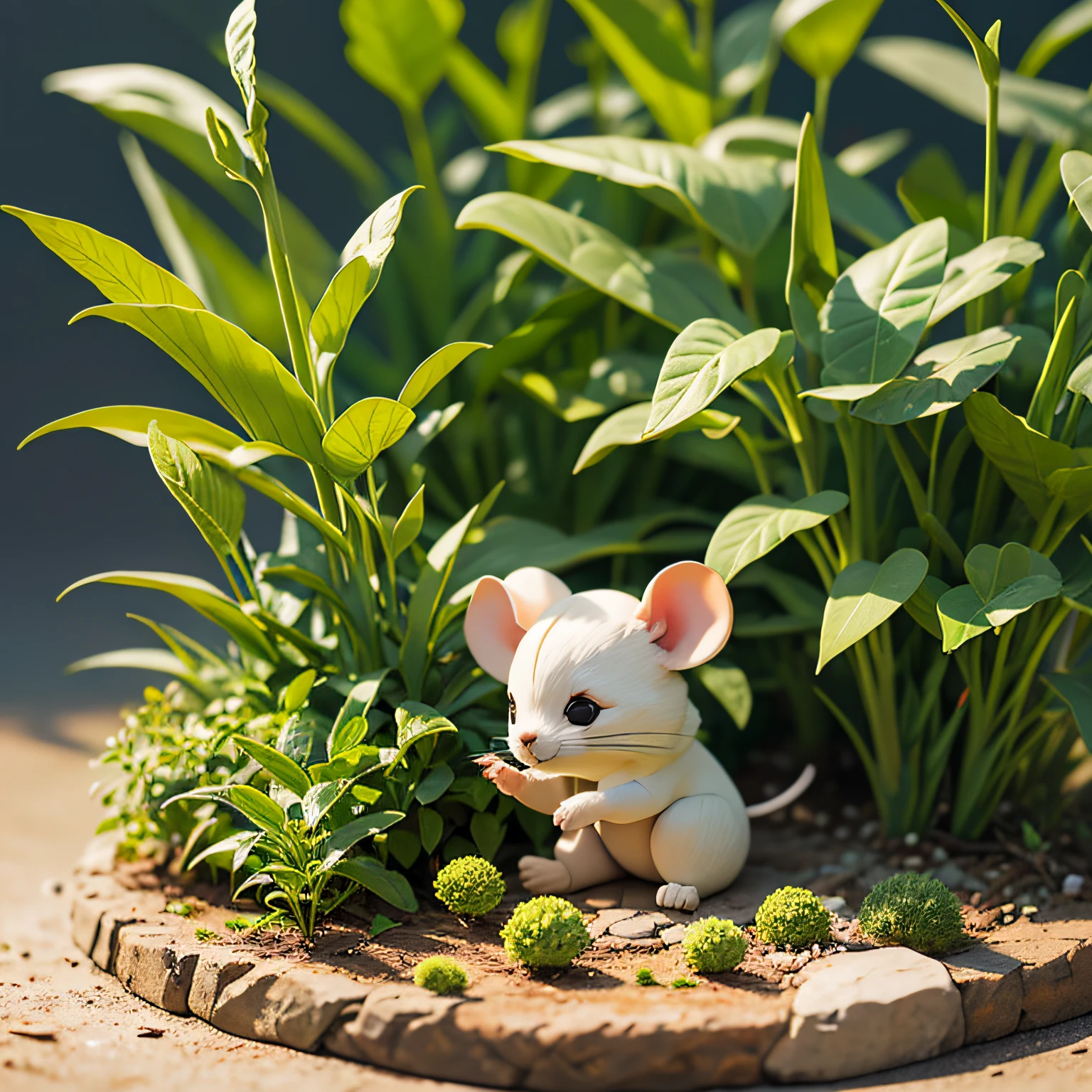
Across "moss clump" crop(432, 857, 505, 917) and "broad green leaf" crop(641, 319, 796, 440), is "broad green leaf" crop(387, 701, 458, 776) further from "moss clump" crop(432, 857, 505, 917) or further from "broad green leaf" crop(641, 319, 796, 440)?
"broad green leaf" crop(641, 319, 796, 440)

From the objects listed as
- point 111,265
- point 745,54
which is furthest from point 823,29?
point 111,265

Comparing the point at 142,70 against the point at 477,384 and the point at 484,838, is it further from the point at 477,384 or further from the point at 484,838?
the point at 484,838

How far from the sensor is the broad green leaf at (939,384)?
1.27 meters

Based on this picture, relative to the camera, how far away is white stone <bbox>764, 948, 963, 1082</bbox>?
1.07m

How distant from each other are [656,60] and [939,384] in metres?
1.01

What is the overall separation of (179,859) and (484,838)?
0.51 m

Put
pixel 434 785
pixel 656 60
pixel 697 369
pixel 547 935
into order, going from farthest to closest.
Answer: pixel 656 60 < pixel 434 785 < pixel 697 369 < pixel 547 935

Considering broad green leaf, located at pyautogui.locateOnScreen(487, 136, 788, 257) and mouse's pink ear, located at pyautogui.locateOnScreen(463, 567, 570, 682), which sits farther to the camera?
broad green leaf, located at pyautogui.locateOnScreen(487, 136, 788, 257)

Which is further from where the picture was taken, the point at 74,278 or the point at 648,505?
the point at 74,278

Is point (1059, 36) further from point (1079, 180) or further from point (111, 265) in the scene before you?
point (111, 265)

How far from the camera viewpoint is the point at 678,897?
4.39ft

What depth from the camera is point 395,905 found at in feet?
4.22

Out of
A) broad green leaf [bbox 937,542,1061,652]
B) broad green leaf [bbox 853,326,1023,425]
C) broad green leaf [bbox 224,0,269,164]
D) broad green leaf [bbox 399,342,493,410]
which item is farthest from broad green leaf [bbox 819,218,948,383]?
broad green leaf [bbox 224,0,269,164]

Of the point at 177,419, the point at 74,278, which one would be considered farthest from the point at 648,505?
the point at 74,278
